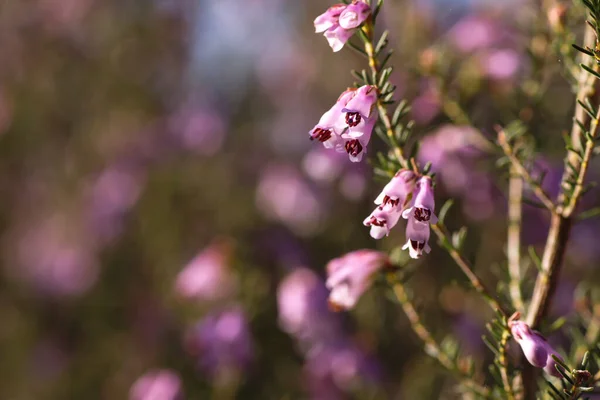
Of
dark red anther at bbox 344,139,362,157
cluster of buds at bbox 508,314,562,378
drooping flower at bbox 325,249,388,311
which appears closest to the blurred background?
drooping flower at bbox 325,249,388,311

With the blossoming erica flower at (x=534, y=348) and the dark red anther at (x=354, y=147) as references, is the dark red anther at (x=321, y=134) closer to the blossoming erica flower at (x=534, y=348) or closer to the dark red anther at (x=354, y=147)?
the dark red anther at (x=354, y=147)

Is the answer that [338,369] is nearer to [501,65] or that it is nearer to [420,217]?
[501,65]

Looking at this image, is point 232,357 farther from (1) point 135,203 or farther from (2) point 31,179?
(2) point 31,179

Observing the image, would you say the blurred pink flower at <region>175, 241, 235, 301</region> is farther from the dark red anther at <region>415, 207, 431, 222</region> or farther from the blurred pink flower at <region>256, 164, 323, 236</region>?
the dark red anther at <region>415, 207, 431, 222</region>

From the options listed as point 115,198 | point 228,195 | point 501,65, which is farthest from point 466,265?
point 115,198

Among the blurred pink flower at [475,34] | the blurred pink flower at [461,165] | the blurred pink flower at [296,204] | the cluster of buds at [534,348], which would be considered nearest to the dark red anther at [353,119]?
the cluster of buds at [534,348]

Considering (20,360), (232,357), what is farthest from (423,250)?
(20,360)
